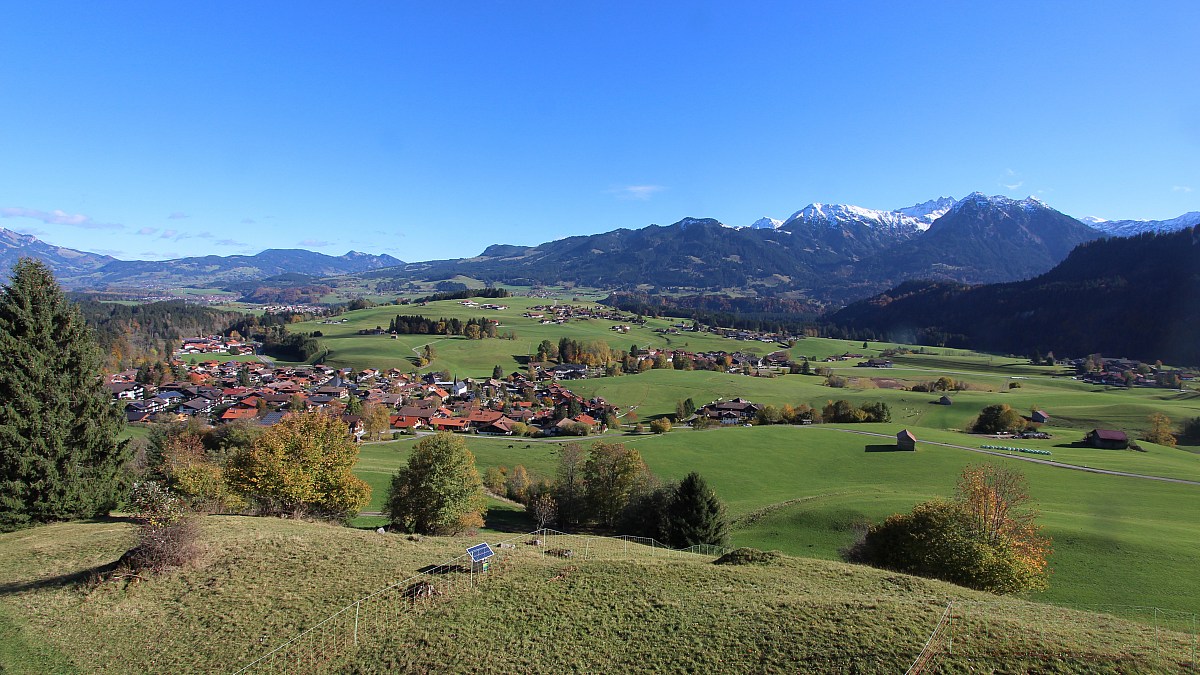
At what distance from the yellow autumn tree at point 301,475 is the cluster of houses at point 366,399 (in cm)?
4575

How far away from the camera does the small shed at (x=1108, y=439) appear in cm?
6725

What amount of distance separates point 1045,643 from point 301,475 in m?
34.6

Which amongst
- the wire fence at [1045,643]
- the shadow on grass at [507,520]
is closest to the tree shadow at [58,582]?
the wire fence at [1045,643]

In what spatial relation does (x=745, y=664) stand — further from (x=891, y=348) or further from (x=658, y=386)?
(x=891, y=348)

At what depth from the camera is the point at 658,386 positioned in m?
121

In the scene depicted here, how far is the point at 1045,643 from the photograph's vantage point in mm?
13078

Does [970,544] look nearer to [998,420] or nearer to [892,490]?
[892,490]

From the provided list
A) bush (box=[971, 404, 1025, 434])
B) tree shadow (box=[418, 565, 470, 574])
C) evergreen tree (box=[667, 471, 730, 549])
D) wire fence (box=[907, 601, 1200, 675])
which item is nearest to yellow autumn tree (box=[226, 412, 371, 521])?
tree shadow (box=[418, 565, 470, 574])

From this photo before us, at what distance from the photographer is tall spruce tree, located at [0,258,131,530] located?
2248 centimetres

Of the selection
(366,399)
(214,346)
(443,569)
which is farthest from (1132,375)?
(214,346)

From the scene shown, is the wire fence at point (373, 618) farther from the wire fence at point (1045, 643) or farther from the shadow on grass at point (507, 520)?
the shadow on grass at point (507, 520)

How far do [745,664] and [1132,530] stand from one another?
38.1 metres

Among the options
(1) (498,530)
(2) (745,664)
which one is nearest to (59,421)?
(1) (498,530)

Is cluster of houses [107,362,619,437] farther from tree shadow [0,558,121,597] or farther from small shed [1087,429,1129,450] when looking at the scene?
small shed [1087,429,1129,450]
